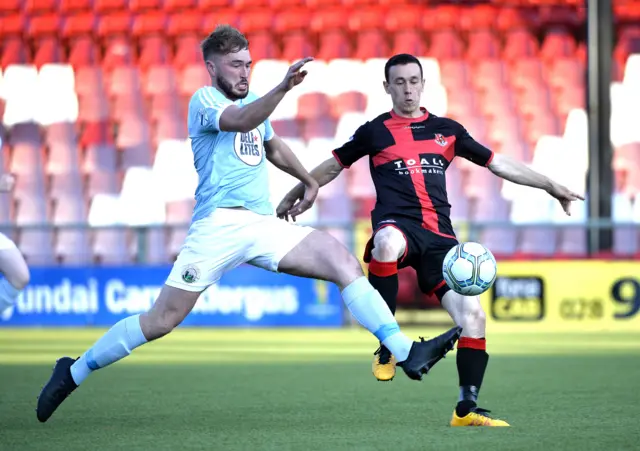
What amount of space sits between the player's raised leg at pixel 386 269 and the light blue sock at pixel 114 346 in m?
1.12

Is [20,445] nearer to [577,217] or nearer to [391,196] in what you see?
[391,196]

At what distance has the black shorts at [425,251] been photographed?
564 cm

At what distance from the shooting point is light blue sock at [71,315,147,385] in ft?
17.9

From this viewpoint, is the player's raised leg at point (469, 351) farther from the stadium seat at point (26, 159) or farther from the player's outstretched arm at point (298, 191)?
the stadium seat at point (26, 159)

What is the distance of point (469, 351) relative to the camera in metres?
5.45

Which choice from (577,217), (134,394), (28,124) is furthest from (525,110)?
(134,394)

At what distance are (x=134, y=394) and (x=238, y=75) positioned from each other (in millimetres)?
Result: 2542

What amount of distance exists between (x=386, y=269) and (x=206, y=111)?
Result: 46.4 inches

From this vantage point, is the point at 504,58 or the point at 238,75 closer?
the point at 238,75

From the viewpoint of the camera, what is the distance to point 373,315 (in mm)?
5219

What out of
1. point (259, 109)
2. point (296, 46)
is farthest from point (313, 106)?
point (259, 109)

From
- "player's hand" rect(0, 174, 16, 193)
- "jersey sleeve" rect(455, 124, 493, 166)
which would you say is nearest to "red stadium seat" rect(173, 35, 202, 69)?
"player's hand" rect(0, 174, 16, 193)

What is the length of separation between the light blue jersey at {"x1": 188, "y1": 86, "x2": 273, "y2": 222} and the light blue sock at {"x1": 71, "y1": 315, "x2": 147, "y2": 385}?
0.58m

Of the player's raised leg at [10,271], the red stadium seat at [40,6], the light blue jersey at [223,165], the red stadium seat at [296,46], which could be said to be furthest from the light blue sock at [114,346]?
the red stadium seat at [40,6]
